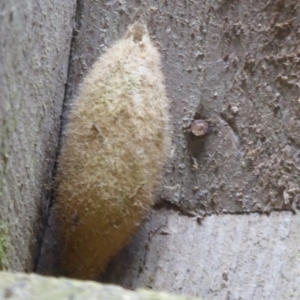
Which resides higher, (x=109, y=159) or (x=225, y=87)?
(x=225, y=87)

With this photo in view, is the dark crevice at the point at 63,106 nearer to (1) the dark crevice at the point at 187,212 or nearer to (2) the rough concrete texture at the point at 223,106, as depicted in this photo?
(2) the rough concrete texture at the point at 223,106

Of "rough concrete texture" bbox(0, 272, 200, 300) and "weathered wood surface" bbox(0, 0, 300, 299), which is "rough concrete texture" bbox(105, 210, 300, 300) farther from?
"rough concrete texture" bbox(0, 272, 200, 300)

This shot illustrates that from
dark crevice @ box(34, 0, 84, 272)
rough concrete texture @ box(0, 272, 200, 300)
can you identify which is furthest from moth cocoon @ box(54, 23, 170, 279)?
rough concrete texture @ box(0, 272, 200, 300)

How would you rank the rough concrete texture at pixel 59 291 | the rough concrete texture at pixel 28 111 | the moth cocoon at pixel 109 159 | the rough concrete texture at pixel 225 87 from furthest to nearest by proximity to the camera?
1. the rough concrete texture at pixel 225 87
2. the moth cocoon at pixel 109 159
3. the rough concrete texture at pixel 28 111
4. the rough concrete texture at pixel 59 291

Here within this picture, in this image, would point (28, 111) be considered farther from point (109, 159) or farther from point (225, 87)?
point (225, 87)

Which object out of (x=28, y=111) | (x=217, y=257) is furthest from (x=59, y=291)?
(x=217, y=257)

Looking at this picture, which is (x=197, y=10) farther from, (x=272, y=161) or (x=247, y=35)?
(x=272, y=161)

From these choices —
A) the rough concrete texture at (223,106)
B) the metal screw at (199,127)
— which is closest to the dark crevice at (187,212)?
the rough concrete texture at (223,106)
